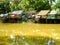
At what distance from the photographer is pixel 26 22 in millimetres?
21141

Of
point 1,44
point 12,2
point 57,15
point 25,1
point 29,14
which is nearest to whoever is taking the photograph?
point 1,44

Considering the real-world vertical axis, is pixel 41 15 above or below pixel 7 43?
below

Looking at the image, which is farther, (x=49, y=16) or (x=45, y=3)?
(x=45, y=3)

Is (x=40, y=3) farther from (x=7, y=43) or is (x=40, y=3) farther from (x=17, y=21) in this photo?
(x=7, y=43)

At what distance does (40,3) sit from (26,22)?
329 cm

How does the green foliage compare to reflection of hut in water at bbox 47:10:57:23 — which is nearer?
reflection of hut in water at bbox 47:10:57:23

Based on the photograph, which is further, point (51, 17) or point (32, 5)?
point (32, 5)

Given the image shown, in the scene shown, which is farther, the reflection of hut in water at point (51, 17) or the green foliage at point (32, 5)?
the green foliage at point (32, 5)

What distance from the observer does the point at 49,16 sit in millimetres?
20359

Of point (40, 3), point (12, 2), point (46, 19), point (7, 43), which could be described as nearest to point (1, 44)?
point (7, 43)

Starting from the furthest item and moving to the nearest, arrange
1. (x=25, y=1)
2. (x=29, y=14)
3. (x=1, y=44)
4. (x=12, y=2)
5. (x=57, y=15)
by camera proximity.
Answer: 1. (x=12, y=2)
2. (x=25, y=1)
3. (x=29, y=14)
4. (x=57, y=15)
5. (x=1, y=44)

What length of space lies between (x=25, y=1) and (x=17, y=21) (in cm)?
304

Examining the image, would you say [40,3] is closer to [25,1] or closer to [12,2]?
[25,1]

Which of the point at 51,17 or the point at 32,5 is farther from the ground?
the point at 32,5
